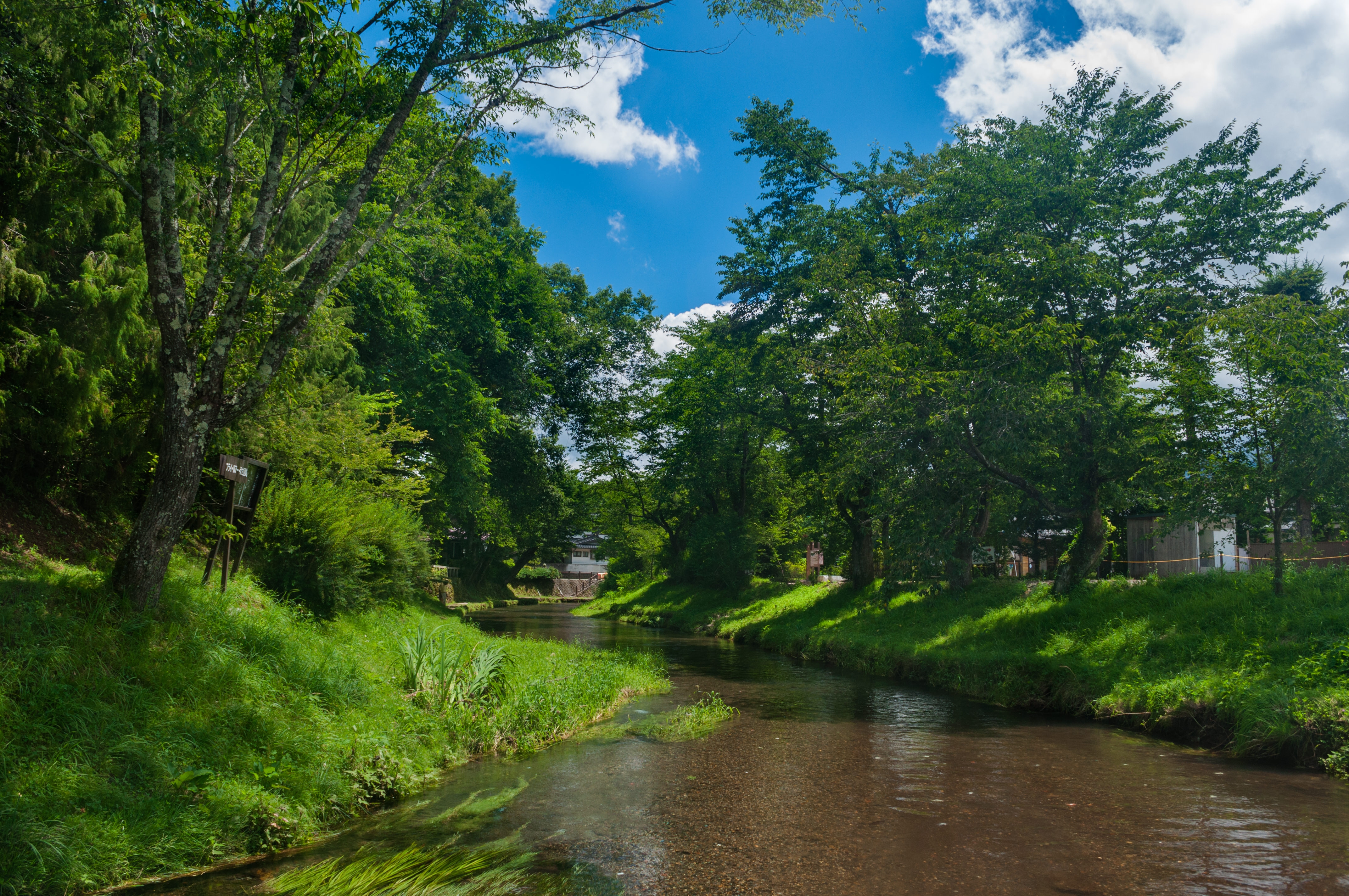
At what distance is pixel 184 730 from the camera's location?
623cm

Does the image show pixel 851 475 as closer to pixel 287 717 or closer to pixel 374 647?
pixel 374 647

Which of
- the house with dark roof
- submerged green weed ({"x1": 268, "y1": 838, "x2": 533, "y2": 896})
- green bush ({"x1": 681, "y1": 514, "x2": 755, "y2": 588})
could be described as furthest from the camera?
the house with dark roof

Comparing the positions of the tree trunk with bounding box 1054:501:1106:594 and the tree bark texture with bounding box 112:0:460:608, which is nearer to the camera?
the tree bark texture with bounding box 112:0:460:608

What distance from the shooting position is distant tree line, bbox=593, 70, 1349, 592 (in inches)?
534

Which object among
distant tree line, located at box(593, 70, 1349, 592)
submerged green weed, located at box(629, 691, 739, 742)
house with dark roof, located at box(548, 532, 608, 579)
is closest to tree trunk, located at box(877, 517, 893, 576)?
distant tree line, located at box(593, 70, 1349, 592)

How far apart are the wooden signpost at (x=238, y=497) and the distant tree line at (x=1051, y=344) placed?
13281 millimetres

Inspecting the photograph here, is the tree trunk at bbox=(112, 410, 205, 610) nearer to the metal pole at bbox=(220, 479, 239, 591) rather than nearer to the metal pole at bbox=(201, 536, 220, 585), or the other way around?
the metal pole at bbox=(220, 479, 239, 591)

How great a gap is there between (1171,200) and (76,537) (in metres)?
21.5

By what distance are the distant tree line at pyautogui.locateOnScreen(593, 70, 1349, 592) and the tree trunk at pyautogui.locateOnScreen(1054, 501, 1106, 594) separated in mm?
59

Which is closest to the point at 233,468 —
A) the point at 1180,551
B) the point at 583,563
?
the point at 1180,551

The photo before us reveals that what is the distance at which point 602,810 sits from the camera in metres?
7.24

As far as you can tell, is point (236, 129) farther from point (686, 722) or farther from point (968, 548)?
point (968, 548)

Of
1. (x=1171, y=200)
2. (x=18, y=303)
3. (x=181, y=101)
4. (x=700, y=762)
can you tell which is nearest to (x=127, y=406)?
(x=18, y=303)

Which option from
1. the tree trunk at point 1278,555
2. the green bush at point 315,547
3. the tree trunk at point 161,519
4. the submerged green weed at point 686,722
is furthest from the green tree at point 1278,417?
the tree trunk at point 161,519
